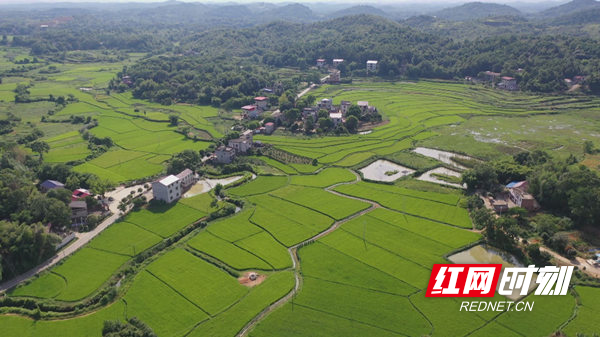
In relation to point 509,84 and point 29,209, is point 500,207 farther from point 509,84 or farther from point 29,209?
point 509,84

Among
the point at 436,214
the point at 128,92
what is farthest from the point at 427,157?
the point at 128,92

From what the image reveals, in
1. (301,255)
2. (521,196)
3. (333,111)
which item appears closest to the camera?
(301,255)

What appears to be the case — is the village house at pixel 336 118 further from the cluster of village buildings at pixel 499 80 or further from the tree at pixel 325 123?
the cluster of village buildings at pixel 499 80

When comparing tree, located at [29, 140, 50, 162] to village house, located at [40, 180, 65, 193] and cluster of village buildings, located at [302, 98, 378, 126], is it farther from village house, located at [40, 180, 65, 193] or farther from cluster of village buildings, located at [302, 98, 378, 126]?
cluster of village buildings, located at [302, 98, 378, 126]

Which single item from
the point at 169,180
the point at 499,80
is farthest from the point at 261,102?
the point at 499,80

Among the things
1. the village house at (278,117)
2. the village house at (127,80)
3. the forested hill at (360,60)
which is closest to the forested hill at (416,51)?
the forested hill at (360,60)

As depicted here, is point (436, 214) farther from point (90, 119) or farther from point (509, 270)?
point (90, 119)
